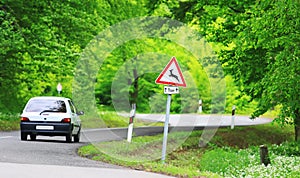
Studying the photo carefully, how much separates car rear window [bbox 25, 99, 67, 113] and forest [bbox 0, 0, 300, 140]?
5994 mm

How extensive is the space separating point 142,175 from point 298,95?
7625 mm

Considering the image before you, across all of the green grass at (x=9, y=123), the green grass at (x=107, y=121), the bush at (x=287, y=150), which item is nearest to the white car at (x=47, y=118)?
the bush at (x=287, y=150)

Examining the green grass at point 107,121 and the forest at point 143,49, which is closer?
the forest at point 143,49

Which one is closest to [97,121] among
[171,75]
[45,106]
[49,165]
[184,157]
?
[45,106]

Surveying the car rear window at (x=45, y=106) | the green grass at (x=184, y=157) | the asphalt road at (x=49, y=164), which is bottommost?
the green grass at (x=184, y=157)

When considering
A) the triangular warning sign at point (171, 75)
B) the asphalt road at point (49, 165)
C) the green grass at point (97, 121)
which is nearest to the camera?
the asphalt road at point (49, 165)

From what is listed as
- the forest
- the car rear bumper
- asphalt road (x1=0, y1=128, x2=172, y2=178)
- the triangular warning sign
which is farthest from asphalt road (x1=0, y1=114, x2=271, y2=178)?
the forest

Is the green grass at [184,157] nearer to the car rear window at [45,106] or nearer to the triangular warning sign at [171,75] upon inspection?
the car rear window at [45,106]

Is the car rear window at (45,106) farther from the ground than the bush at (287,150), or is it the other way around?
the car rear window at (45,106)

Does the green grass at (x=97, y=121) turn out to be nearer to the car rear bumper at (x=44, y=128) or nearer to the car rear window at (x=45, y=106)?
the car rear window at (x=45, y=106)

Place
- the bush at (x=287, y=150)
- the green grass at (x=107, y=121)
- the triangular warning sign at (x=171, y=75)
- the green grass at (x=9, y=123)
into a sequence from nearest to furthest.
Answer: the triangular warning sign at (x=171, y=75) < the bush at (x=287, y=150) < the green grass at (x=9, y=123) < the green grass at (x=107, y=121)

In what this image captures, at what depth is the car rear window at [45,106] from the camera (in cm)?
1992

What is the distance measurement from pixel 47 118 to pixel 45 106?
53 centimetres

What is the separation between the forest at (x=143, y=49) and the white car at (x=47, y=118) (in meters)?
5.93
